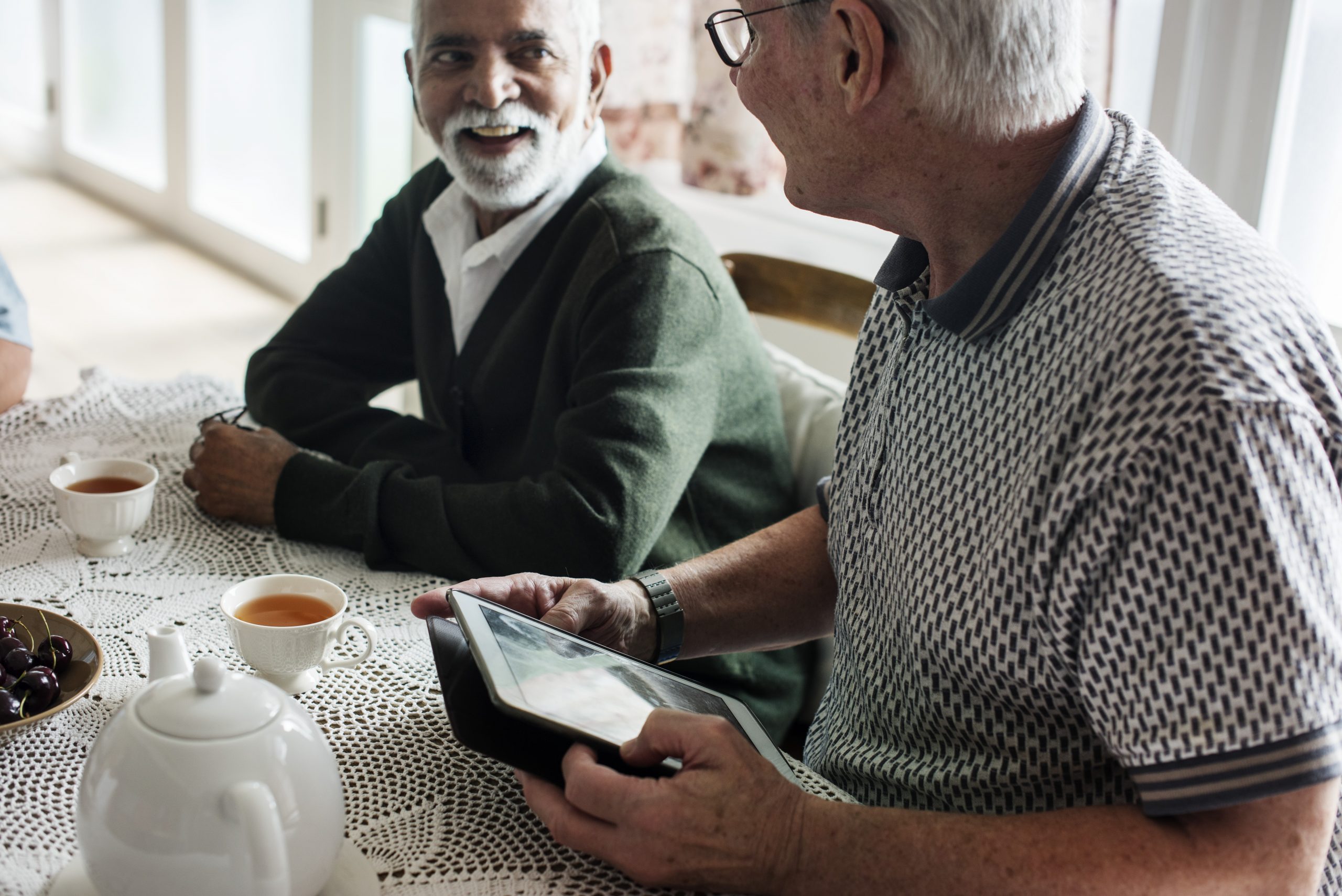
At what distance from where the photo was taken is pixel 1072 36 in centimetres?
88

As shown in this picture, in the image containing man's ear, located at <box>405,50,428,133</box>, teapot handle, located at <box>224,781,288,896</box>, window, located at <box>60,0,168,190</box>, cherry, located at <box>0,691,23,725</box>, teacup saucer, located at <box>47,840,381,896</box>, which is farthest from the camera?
window, located at <box>60,0,168,190</box>

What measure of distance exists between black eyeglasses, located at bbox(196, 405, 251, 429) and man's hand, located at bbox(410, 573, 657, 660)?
0.55 m

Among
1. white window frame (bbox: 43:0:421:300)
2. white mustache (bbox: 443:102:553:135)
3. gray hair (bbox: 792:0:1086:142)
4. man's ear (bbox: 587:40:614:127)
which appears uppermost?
gray hair (bbox: 792:0:1086:142)

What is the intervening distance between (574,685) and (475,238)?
1.02 metres

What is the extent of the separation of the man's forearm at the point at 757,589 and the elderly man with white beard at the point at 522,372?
0.16 meters

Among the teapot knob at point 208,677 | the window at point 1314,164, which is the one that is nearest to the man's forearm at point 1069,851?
the teapot knob at point 208,677

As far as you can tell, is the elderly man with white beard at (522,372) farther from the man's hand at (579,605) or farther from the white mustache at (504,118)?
the man's hand at (579,605)

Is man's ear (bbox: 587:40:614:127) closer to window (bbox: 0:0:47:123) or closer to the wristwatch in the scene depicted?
the wristwatch

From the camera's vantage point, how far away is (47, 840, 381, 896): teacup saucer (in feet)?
2.41

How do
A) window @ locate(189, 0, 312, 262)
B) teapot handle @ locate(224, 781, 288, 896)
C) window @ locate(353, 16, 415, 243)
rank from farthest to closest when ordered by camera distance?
1. window @ locate(189, 0, 312, 262)
2. window @ locate(353, 16, 415, 243)
3. teapot handle @ locate(224, 781, 288, 896)

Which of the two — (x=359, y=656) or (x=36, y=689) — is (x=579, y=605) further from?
(x=36, y=689)

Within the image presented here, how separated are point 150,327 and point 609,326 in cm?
286

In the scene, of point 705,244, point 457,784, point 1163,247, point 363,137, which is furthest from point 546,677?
point 363,137

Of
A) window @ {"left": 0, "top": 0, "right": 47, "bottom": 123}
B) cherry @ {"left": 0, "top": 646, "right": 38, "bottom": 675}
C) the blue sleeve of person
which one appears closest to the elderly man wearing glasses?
cherry @ {"left": 0, "top": 646, "right": 38, "bottom": 675}
